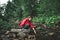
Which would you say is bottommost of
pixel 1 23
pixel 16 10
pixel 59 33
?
pixel 59 33

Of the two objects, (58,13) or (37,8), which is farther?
(37,8)

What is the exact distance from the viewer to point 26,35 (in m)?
13.7

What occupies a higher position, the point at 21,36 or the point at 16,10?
the point at 16,10

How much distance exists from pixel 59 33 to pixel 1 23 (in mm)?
3563

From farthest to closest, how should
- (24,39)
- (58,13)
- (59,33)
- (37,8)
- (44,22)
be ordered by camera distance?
1. (37,8)
2. (58,13)
3. (44,22)
4. (59,33)
5. (24,39)

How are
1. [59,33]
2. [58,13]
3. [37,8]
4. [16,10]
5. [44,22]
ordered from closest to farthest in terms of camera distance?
[59,33], [44,22], [58,13], [37,8], [16,10]

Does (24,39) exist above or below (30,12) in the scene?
below

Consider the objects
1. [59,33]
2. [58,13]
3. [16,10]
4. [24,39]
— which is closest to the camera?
A: [24,39]

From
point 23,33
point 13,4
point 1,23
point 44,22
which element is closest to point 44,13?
point 44,22

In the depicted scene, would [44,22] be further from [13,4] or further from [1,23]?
[13,4]

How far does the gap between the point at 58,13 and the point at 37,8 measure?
3.57m

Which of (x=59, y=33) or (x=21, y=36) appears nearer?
(x=21, y=36)

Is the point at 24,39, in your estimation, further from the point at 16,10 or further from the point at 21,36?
the point at 16,10

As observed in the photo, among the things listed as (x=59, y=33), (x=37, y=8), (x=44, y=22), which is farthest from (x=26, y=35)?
(x=37, y=8)
